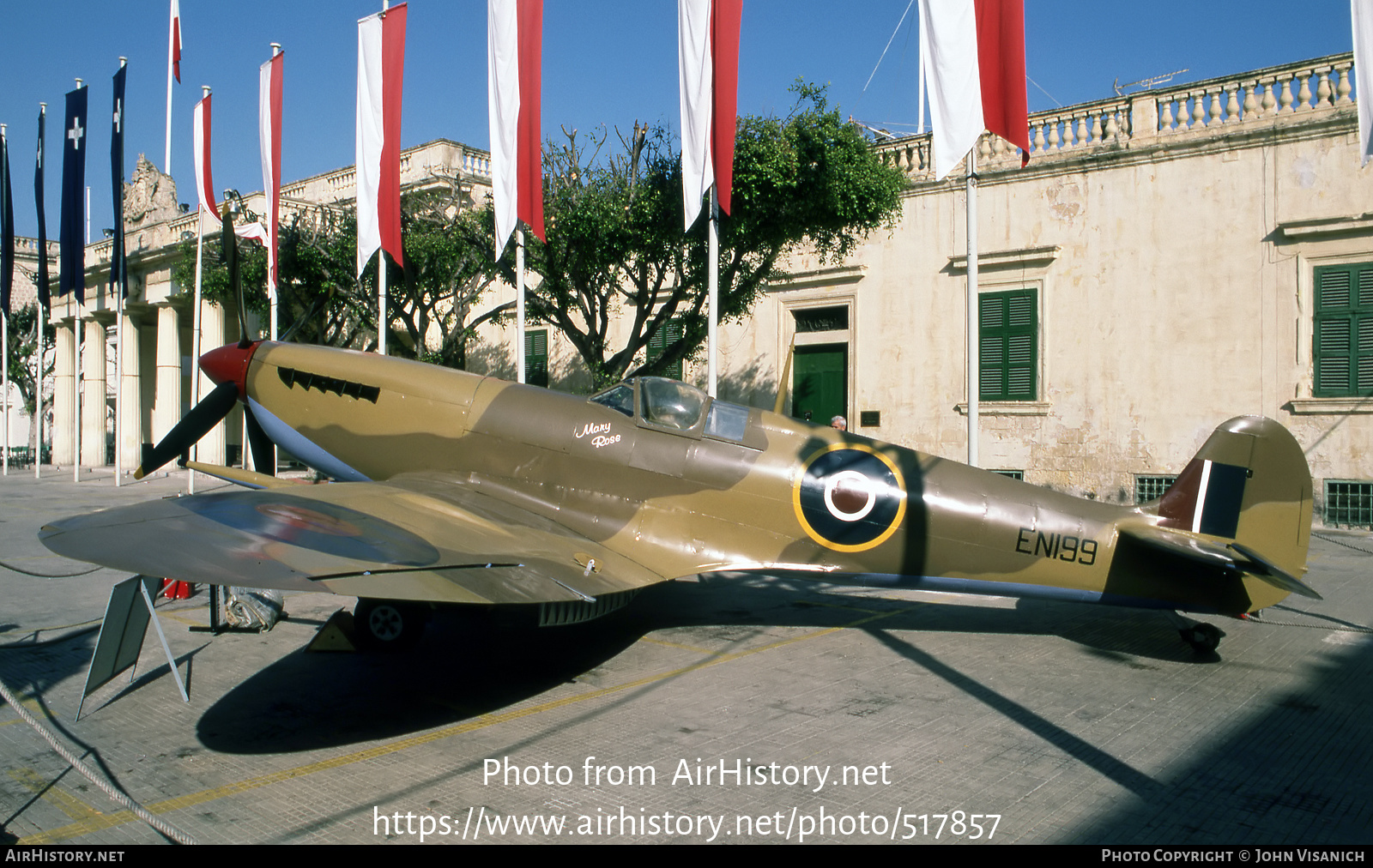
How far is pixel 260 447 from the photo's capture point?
984 centimetres

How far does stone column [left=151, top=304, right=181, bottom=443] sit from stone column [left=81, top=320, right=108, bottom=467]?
4856 mm

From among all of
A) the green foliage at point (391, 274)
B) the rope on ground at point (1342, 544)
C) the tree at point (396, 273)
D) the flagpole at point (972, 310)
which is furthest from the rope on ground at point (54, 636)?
the rope on ground at point (1342, 544)

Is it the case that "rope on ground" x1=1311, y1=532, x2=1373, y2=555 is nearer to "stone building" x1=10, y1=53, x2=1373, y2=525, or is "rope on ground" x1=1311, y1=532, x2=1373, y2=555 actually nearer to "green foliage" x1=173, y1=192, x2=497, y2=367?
"stone building" x1=10, y1=53, x2=1373, y2=525

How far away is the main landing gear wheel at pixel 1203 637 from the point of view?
700cm

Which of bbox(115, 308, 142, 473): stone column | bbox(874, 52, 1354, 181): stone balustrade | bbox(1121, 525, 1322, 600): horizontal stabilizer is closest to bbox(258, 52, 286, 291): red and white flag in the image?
bbox(874, 52, 1354, 181): stone balustrade

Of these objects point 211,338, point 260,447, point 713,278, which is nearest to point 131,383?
point 211,338

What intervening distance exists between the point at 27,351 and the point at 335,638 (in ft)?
145

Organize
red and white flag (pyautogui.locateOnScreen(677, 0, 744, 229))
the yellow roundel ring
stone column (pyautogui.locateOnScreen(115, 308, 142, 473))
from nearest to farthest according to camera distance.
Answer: the yellow roundel ring < red and white flag (pyautogui.locateOnScreen(677, 0, 744, 229)) < stone column (pyautogui.locateOnScreen(115, 308, 142, 473))

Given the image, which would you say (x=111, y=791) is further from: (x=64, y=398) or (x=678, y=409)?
(x=64, y=398)

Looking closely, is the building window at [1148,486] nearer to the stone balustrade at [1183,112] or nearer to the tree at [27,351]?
the stone balustrade at [1183,112]

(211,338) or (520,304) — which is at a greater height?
(211,338)

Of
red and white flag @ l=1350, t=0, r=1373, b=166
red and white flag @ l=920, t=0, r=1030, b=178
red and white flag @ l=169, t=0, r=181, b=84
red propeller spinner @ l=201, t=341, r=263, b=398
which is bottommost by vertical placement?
red propeller spinner @ l=201, t=341, r=263, b=398

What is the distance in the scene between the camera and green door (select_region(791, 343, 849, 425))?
20.9 m

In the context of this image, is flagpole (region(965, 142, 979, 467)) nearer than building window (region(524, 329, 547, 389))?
Yes
